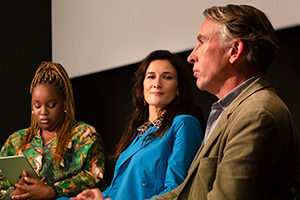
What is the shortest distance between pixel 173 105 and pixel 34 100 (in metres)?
1.15

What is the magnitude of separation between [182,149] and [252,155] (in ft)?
3.11

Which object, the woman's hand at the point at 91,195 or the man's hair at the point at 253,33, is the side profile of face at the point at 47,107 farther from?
the man's hair at the point at 253,33

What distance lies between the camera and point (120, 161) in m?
2.42

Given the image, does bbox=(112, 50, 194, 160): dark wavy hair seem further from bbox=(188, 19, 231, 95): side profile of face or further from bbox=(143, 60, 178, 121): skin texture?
bbox=(188, 19, 231, 95): side profile of face

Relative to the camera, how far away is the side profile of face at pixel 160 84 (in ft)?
7.93

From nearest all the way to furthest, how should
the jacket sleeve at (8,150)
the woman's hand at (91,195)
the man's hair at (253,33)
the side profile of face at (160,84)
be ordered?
1. the man's hair at (253,33)
2. the woman's hand at (91,195)
3. the side profile of face at (160,84)
4. the jacket sleeve at (8,150)

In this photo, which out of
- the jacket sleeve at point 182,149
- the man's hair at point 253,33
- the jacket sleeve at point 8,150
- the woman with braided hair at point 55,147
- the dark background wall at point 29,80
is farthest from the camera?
the dark background wall at point 29,80

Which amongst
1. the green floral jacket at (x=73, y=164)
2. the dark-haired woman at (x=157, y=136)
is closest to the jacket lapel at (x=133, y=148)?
the dark-haired woman at (x=157, y=136)

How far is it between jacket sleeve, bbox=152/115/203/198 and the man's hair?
0.76 m

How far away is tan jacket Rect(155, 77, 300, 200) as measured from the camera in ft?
3.79

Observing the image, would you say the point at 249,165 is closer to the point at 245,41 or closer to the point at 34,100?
the point at 245,41

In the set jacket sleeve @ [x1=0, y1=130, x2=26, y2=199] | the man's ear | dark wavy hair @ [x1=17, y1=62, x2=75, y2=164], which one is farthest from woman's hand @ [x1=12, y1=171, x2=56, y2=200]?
the man's ear

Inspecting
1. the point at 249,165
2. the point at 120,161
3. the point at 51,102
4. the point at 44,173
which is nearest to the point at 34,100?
the point at 51,102

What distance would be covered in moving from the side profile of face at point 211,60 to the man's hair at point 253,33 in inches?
Result: 2.4
